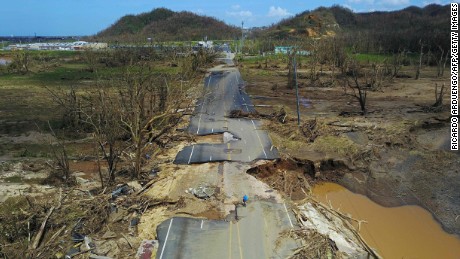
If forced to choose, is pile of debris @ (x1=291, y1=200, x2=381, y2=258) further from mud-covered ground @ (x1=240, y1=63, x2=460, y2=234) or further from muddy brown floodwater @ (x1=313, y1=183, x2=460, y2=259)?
mud-covered ground @ (x1=240, y1=63, x2=460, y2=234)

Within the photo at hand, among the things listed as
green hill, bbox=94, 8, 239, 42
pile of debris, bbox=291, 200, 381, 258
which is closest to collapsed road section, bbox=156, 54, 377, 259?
pile of debris, bbox=291, 200, 381, 258

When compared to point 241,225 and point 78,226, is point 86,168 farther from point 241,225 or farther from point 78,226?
point 241,225

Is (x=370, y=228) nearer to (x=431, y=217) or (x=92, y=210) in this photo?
(x=431, y=217)

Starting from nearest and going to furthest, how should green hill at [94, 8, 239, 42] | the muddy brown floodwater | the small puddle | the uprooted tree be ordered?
the muddy brown floodwater, the uprooted tree, the small puddle, green hill at [94, 8, 239, 42]

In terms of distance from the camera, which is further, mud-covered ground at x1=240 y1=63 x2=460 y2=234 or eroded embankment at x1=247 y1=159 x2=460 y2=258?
mud-covered ground at x1=240 y1=63 x2=460 y2=234

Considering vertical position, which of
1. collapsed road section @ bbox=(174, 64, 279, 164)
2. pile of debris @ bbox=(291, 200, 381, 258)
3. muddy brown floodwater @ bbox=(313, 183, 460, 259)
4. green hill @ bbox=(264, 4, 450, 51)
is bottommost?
muddy brown floodwater @ bbox=(313, 183, 460, 259)

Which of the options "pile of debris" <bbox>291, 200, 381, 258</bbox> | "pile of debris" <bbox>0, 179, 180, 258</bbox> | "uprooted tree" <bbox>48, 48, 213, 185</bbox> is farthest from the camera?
"uprooted tree" <bbox>48, 48, 213, 185</bbox>

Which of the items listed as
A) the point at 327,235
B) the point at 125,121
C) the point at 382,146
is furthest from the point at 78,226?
the point at 382,146
